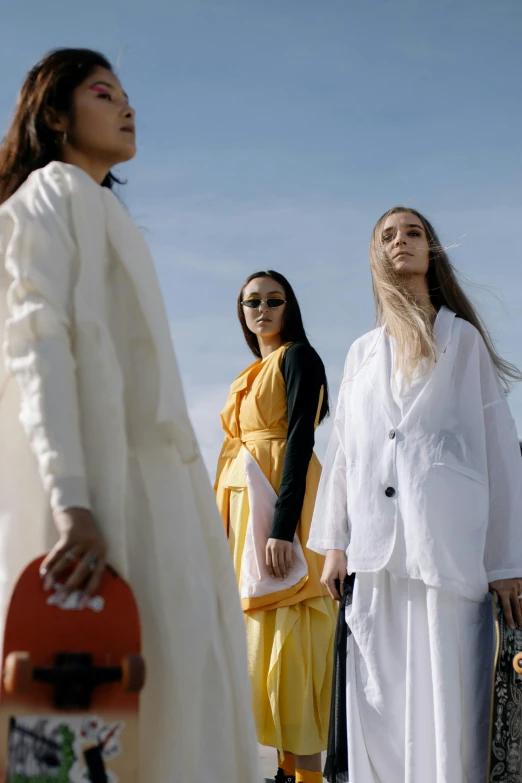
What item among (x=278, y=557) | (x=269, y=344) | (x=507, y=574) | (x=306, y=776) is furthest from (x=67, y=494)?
(x=269, y=344)

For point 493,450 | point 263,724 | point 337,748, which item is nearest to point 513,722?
point 337,748

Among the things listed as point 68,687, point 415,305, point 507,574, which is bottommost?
point 68,687

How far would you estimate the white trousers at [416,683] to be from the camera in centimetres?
347

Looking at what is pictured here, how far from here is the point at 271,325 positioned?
519cm

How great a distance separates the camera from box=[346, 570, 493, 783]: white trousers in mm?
3469

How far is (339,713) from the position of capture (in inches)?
149

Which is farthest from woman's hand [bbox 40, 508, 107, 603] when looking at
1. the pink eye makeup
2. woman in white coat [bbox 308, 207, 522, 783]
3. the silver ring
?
woman in white coat [bbox 308, 207, 522, 783]

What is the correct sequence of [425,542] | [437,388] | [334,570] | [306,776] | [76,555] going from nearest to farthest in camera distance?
[76,555], [425,542], [437,388], [334,570], [306,776]

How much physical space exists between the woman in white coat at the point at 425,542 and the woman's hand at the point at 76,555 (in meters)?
1.89

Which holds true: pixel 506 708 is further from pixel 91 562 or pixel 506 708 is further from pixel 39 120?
pixel 39 120

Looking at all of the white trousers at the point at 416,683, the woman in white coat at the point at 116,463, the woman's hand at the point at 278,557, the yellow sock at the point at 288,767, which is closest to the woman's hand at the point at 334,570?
the white trousers at the point at 416,683

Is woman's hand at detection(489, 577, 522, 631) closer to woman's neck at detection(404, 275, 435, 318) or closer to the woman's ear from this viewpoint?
→ woman's neck at detection(404, 275, 435, 318)

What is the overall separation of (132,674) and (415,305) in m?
2.52

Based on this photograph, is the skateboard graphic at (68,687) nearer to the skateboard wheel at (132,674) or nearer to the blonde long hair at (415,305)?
the skateboard wheel at (132,674)
